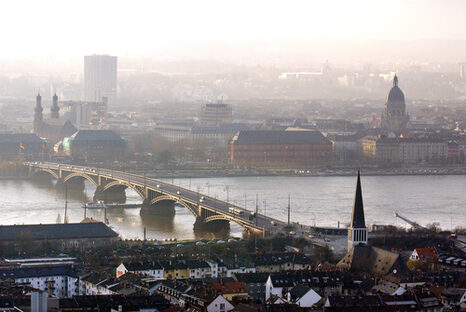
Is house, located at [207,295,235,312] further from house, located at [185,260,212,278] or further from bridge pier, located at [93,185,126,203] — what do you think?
bridge pier, located at [93,185,126,203]

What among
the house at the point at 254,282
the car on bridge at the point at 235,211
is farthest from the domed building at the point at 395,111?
the house at the point at 254,282

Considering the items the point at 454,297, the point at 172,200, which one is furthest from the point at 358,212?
the point at 172,200

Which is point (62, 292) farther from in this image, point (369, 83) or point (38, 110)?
point (369, 83)

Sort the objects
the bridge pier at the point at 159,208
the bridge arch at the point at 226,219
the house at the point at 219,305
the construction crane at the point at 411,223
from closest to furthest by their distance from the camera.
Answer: the house at the point at 219,305
the bridge arch at the point at 226,219
the construction crane at the point at 411,223
the bridge pier at the point at 159,208

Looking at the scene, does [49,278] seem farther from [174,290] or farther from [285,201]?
[285,201]

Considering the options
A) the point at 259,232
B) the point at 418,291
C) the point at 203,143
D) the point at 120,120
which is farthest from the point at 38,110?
the point at 418,291

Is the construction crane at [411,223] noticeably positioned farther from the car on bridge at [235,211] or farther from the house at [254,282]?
the house at [254,282]

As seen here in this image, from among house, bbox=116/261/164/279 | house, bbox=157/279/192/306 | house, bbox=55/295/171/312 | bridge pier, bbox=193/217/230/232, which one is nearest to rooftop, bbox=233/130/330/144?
bridge pier, bbox=193/217/230/232

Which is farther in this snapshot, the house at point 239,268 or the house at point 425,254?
the house at point 425,254
